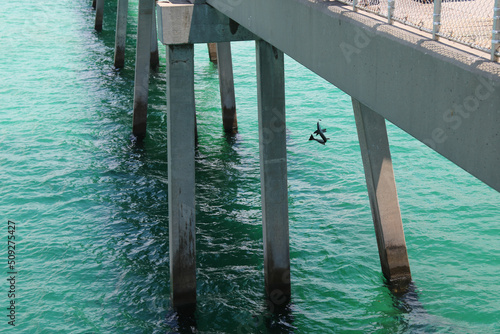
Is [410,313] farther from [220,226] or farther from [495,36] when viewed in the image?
[495,36]

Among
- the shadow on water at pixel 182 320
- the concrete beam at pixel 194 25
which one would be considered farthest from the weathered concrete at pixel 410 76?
the shadow on water at pixel 182 320

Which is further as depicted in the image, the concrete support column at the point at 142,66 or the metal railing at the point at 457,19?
the concrete support column at the point at 142,66

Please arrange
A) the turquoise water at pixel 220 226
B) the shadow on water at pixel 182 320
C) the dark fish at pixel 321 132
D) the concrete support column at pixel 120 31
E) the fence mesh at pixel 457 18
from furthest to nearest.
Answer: the concrete support column at pixel 120 31 < the dark fish at pixel 321 132 < the turquoise water at pixel 220 226 < the shadow on water at pixel 182 320 < the fence mesh at pixel 457 18

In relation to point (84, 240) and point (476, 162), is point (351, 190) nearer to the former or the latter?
point (84, 240)

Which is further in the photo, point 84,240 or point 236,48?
point 236,48

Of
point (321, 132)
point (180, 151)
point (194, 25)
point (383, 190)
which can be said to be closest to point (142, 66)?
point (321, 132)

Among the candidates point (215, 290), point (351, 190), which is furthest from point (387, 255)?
point (351, 190)

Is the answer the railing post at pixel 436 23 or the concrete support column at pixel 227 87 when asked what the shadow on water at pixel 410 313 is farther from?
the concrete support column at pixel 227 87
